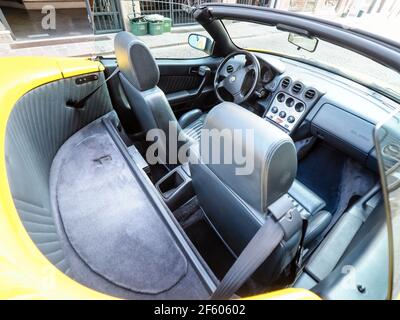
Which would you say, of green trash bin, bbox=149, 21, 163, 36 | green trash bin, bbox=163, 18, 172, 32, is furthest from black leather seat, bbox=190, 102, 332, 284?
green trash bin, bbox=163, 18, 172, 32

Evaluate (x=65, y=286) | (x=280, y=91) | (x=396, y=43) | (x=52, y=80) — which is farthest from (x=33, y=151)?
(x=280, y=91)

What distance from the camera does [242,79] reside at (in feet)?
7.42

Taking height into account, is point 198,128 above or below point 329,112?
below

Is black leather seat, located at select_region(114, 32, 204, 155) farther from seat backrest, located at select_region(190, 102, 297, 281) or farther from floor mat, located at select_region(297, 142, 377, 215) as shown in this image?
floor mat, located at select_region(297, 142, 377, 215)

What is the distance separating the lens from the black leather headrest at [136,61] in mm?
1447

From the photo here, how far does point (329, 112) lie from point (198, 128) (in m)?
1.17

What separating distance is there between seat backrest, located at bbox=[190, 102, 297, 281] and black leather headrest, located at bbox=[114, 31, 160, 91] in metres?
0.74

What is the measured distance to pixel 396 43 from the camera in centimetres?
86

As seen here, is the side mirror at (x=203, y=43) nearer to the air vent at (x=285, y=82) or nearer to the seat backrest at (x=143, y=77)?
the air vent at (x=285, y=82)

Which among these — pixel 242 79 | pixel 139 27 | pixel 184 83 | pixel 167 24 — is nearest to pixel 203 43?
pixel 184 83

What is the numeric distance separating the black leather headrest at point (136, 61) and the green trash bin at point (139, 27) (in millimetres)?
6496

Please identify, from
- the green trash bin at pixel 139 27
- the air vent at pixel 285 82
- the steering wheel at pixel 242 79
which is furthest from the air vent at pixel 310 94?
the green trash bin at pixel 139 27

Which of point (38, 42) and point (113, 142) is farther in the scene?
point (38, 42)
